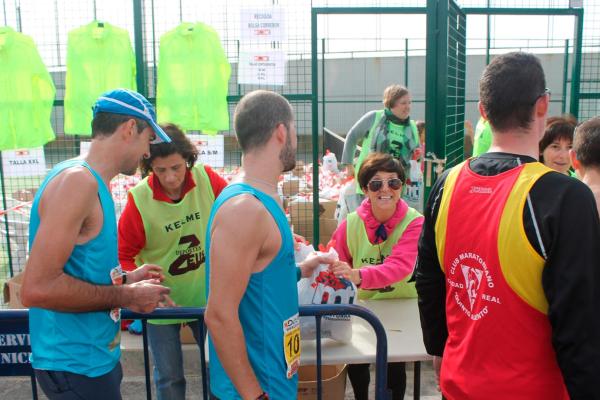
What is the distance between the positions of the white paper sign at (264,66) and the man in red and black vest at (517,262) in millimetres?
3157

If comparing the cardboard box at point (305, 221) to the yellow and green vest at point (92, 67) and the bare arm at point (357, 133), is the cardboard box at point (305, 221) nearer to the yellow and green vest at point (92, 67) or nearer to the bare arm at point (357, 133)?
the bare arm at point (357, 133)

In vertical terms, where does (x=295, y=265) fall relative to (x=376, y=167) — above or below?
below

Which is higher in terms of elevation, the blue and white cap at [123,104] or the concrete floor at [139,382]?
the blue and white cap at [123,104]

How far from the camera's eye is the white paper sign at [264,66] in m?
4.91

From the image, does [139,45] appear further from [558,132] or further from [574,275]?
[574,275]

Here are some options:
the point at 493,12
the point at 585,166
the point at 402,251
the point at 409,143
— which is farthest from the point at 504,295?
the point at 409,143

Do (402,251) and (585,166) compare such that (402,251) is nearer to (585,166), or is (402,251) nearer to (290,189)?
(585,166)

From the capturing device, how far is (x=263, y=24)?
4.86 m

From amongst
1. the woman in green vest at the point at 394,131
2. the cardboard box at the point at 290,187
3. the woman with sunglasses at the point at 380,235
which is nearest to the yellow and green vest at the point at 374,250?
the woman with sunglasses at the point at 380,235

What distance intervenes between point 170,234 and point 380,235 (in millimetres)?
1230

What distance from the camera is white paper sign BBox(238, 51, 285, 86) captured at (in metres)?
4.91

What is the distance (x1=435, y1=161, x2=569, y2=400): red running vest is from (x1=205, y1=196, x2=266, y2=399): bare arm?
2.23 feet

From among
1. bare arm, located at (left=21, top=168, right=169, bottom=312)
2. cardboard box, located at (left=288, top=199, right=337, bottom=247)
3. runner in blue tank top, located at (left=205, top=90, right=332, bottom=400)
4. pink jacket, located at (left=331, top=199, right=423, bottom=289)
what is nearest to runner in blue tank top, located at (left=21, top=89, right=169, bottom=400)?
bare arm, located at (left=21, top=168, right=169, bottom=312)

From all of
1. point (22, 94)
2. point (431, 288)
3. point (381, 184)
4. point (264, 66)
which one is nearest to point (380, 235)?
point (381, 184)
